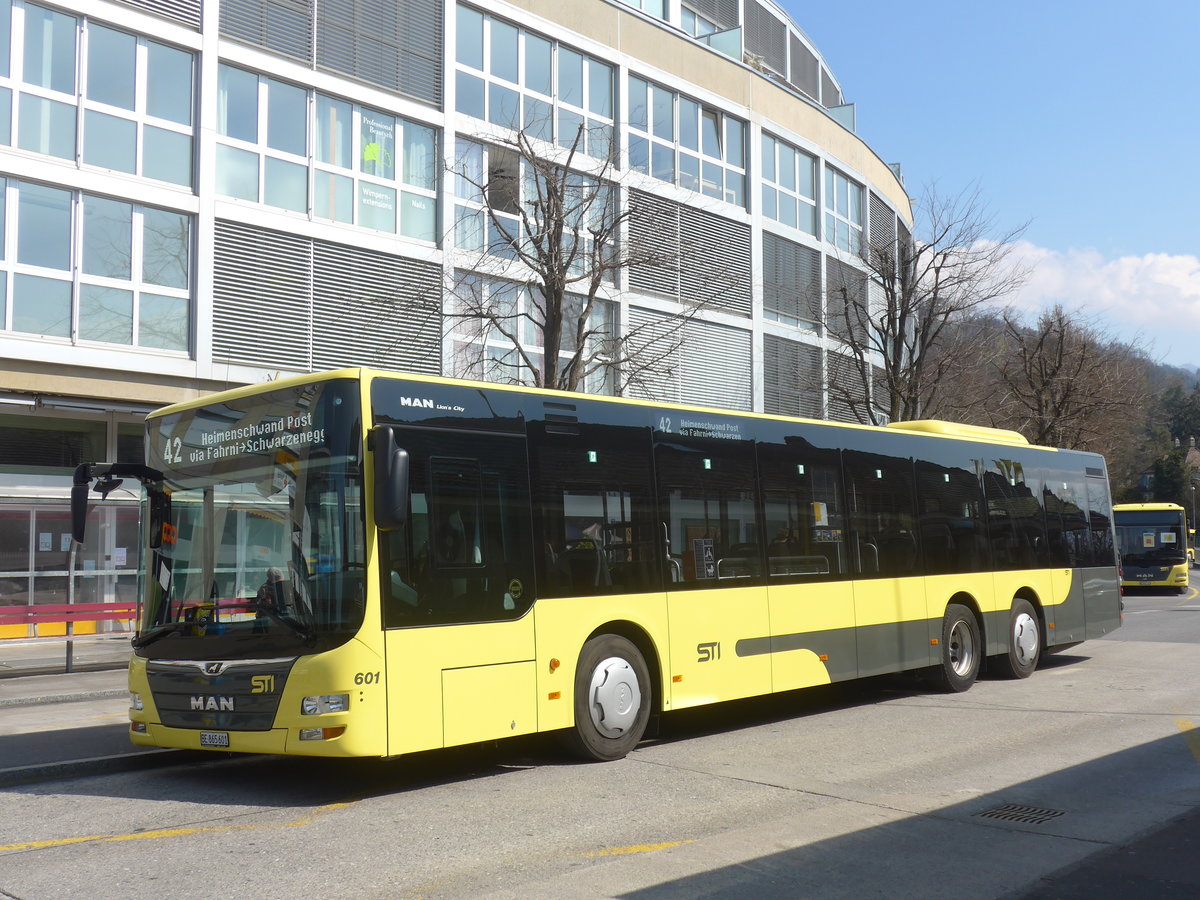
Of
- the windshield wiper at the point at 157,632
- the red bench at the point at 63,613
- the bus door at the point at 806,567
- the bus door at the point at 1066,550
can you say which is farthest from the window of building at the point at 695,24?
the windshield wiper at the point at 157,632

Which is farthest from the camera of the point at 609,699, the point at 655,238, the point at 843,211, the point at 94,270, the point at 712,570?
the point at 843,211

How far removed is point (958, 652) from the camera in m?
13.8

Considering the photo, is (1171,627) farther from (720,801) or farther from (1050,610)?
(720,801)

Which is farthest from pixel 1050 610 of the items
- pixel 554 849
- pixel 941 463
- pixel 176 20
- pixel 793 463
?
pixel 176 20

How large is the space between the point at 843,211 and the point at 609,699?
3356 cm

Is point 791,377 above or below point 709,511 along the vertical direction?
above

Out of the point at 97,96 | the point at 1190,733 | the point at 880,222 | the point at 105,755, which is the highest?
the point at 880,222

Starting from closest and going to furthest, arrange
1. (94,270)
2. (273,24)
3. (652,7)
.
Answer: (94,270), (273,24), (652,7)

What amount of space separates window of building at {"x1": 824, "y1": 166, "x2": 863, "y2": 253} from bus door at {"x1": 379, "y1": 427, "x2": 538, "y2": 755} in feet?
103

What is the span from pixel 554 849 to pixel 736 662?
4415 mm

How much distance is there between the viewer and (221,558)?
27.3 feet

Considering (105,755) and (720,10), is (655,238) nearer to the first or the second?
(720,10)

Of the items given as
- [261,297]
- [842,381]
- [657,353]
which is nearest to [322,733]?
[261,297]

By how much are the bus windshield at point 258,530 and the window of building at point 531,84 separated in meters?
18.6
